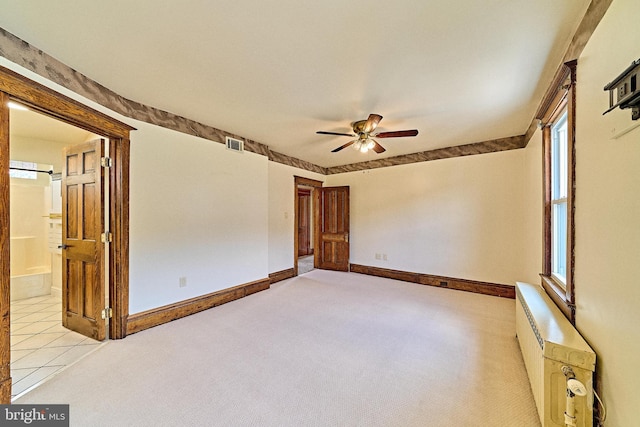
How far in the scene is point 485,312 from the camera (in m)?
3.20

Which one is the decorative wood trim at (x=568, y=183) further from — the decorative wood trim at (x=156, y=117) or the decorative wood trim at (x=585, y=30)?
the decorative wood trim at (x=156, y=117)

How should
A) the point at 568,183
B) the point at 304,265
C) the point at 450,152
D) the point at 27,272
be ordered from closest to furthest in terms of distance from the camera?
the point at 568,183, the point at 27,272, the point at 450,152, the point at 304,265

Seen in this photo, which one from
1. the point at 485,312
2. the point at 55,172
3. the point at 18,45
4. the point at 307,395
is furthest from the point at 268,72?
the point at 55,172

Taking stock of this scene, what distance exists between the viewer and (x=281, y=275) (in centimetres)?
486

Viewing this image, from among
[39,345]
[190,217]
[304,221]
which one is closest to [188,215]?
[190,217]

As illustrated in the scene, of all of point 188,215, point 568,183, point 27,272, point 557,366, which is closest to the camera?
point 557,366

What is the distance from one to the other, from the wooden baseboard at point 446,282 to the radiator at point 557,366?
254 centimetres

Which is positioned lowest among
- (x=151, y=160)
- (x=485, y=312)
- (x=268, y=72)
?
(x=485, y=312)

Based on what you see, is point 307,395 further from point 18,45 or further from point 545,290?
point 18,45

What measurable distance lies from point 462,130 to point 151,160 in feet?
14.0

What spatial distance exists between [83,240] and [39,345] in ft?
3.53

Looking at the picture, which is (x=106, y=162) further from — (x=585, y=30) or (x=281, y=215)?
(x=585, y=30)

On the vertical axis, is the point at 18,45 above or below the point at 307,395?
above

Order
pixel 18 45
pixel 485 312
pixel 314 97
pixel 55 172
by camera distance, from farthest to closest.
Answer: pixel 55 172, pixel 485 312, pixel 314 97, pixel 18 45
